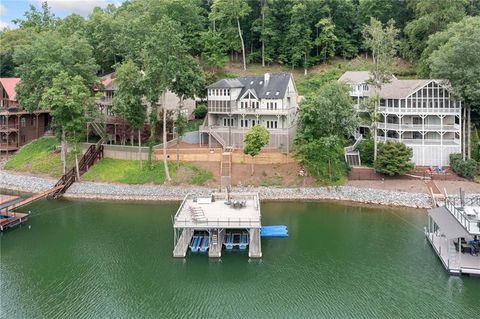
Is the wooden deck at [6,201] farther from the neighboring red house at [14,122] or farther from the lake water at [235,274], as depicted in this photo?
the neighboring red house at [14,122]

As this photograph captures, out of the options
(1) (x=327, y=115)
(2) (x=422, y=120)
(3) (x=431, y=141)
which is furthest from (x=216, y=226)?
(2) (x=422, y=120)

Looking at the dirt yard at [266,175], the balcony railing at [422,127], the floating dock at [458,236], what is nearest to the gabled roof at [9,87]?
the dirt yard at [266,175]

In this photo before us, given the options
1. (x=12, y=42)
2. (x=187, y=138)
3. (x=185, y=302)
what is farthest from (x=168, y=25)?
(x=12, y=42)

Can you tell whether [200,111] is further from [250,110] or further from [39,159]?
[39,159]

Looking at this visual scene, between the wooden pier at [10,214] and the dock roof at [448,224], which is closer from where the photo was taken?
the dock roof at [448,224]

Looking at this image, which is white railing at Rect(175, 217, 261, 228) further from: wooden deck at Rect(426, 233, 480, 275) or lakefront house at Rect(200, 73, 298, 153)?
lakefront house at Rect(200, 73, 298, 153)

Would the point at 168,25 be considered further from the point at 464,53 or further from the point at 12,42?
the point at 12,42
